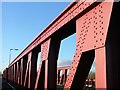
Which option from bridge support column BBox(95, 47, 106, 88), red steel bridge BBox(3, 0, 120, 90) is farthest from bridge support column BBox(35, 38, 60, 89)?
bridge support column BBox(95, 47, 106, 88)

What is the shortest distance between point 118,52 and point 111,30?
0.60 m

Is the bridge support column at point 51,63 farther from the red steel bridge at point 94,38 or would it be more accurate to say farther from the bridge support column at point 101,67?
the bridge support column at point 101,67

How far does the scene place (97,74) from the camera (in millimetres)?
6270

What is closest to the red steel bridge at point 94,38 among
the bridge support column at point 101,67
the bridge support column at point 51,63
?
the bridge support column at point 101,67

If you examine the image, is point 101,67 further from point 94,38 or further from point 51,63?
point 51,63

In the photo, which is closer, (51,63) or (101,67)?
→ (101,67)

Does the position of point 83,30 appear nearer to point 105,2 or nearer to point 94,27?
point 94,27

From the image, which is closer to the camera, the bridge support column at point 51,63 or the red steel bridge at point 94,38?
the red steel bridge at point 94,38

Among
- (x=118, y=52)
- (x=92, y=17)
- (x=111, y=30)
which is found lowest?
(x=118, y=52)

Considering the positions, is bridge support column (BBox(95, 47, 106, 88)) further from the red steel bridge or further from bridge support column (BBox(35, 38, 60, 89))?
bridge support column (BBox(35, 38, 60, 89))

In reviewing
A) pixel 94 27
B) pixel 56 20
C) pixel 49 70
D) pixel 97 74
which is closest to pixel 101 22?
pixel 94 27

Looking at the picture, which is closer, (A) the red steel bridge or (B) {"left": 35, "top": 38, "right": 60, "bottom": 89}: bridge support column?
(A) the red steel bridge

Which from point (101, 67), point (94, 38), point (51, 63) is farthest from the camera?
point (51, 63)

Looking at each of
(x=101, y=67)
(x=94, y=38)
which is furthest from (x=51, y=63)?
(x=101, y=67)
